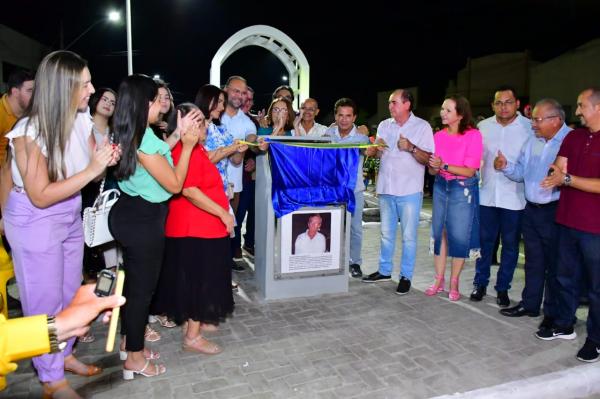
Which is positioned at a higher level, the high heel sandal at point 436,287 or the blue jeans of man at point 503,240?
the blue jeans of man at point 503,240

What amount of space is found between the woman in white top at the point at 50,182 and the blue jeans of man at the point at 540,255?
391cm

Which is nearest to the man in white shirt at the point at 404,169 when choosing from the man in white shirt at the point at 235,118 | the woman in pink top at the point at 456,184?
the woman in pink top at the point at 456,184

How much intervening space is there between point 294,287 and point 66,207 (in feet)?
9.07

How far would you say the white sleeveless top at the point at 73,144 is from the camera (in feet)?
9.00

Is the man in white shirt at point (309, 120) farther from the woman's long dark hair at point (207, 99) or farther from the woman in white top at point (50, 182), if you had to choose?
the woman in white top at point (50, 182)

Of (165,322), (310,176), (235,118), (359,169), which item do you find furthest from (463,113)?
(165,322)

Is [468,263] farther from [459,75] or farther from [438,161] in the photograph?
[459,75]

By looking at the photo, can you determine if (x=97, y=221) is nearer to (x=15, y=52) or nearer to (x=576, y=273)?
(x=576, y=273)

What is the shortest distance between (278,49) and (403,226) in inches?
205

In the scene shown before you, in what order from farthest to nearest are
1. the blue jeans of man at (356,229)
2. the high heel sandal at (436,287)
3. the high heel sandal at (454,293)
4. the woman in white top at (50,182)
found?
the blue jeans of man at (356,229), the high heel sandal at (436,287), the high heel sandal at (454,293), the woman in white top at (50,182)

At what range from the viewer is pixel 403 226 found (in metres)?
5.54

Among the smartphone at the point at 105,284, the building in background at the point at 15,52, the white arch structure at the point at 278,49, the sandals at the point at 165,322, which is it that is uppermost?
the building in background at the point at 15,52

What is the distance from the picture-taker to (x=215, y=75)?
8.07 metres

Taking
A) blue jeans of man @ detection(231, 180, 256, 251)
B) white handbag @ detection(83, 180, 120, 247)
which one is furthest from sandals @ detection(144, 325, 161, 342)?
blue jeans of man @ detection(231, 180, 256, 251)
